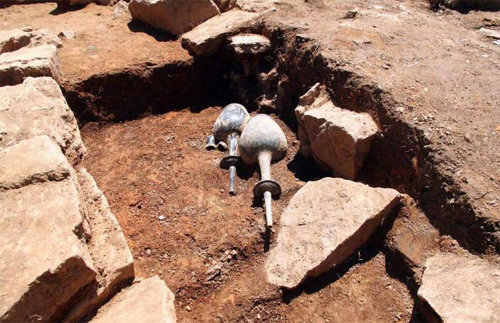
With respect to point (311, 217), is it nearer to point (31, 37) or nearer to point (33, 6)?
point (31, 37)

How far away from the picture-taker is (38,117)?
3920mm

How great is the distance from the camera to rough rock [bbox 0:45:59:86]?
4801 millimetres

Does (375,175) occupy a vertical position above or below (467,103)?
below

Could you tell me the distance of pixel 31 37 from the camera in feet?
19.4

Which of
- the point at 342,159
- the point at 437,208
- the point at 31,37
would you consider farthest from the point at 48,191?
the point at 31,37

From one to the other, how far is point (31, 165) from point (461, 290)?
3.12 metres

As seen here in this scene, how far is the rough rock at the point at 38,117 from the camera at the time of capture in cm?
376

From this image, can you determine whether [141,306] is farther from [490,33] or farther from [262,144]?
[490,33]

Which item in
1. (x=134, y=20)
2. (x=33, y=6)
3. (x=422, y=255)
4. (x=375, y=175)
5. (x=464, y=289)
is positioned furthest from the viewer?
(x=33, y=6)

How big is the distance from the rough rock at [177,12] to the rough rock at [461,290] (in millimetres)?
4844

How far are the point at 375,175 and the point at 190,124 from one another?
2634mm

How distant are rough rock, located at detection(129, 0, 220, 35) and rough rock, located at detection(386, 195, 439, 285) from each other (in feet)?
13.9

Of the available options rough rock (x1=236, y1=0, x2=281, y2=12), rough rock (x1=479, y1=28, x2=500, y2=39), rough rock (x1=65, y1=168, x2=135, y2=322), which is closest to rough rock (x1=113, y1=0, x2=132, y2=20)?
rough rock (x1=236, y1=0, x2=281, y2=12)

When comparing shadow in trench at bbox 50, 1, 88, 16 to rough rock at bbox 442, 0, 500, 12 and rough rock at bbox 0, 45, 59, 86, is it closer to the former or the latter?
rough rock at bbox 0, 45, 59, 86
